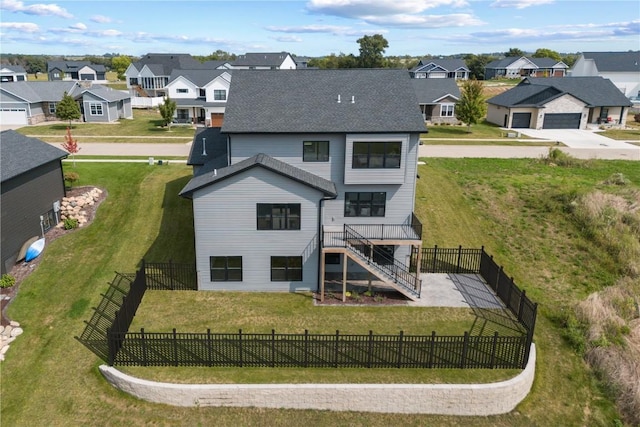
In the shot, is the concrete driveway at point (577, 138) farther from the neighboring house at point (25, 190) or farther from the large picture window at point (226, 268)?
the neighboring house at point (25, 190)

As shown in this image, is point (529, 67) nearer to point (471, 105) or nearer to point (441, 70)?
point (441, 70)

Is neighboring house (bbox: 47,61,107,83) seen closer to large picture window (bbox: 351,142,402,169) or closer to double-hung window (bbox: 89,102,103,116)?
double-hung window (bbox: 89,102,103,116)

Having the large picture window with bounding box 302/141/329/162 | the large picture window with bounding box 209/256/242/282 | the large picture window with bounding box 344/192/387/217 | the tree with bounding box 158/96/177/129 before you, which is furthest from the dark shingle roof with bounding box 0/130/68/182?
the tree with bounding box 158/96/177/129

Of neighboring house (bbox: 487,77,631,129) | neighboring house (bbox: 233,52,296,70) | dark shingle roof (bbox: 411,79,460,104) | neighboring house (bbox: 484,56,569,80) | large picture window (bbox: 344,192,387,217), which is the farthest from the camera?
neighboring house (bbox: 484,56,569,80)

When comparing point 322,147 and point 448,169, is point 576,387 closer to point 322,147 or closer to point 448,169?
point 322,147

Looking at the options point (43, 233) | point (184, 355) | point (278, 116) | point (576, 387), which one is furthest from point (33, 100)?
point (576, 387)

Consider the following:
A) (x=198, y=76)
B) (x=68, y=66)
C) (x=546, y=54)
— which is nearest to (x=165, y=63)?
(x=198, y=76)
